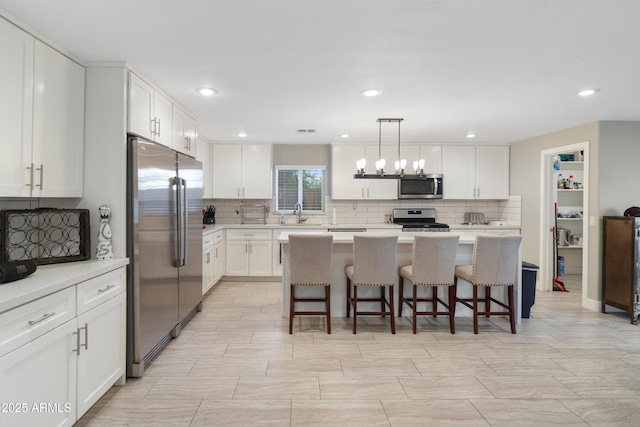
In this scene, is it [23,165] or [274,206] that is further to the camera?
[274,206]

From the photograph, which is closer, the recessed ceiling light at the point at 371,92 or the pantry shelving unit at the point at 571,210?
the recessed ceiling light at the point at 371,92

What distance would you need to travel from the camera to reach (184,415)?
2.23 meters

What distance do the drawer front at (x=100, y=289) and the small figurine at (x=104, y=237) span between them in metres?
0.14

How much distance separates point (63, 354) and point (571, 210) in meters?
7.61

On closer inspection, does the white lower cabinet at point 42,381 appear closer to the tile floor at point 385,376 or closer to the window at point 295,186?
the tile floor at point 385,376

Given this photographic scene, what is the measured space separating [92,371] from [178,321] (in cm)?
130

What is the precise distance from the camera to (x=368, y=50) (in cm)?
243

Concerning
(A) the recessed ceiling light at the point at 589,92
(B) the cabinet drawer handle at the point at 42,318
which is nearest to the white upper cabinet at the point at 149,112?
(B) the cabinet drawer handle at the point at 42,318

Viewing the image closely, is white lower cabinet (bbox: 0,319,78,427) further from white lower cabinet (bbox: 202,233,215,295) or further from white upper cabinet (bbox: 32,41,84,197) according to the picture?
white lower cabinet (bbox: 202,233,215,295)

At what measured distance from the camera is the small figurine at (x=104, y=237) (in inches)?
98.5

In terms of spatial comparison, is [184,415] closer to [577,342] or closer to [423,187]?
[577,342]

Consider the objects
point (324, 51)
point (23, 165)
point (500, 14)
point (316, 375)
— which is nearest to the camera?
point (500, 14)

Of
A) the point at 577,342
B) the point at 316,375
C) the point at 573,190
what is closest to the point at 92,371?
the point at 316,375

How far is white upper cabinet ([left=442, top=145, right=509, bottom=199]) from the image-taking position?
6.13m
